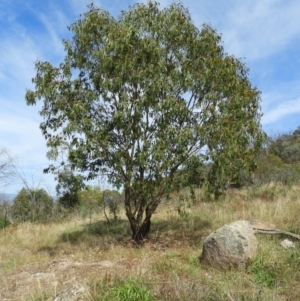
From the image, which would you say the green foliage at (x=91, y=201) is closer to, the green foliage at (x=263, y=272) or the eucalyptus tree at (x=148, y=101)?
the eucalyptus tree at (x=148, y=101)

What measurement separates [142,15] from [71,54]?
222cm

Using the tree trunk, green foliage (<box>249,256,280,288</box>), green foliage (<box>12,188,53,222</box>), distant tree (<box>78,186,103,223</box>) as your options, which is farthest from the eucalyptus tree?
green foliage (<box>12,188,53,222</box>)

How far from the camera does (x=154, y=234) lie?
10.5 m

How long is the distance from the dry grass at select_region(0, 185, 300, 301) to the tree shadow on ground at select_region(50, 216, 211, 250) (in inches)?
1.1

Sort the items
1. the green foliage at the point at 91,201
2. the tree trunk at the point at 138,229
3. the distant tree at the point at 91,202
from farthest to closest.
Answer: the green foliage at the point at 91,201 < the distant tree at the point at 91,202 < the tree trunk at the point at 138,229

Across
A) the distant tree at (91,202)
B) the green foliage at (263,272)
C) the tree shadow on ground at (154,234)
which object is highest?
the distant tree at (91,202)

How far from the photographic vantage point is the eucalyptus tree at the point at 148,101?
856cm

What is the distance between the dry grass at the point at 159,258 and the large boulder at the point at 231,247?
20cm

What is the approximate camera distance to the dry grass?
509 cm

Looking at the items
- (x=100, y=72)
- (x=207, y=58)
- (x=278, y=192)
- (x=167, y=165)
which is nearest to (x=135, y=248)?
(x=167, y=165)

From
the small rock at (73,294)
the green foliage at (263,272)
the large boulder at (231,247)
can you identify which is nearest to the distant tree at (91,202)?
the large boulder at (231,247)

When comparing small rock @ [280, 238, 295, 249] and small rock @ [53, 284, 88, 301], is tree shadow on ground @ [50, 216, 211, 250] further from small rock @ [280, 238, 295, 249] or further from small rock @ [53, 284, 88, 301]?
small rock @ [53, 284, 88, 301]

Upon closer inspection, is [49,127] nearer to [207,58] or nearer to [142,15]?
→ [142,15]

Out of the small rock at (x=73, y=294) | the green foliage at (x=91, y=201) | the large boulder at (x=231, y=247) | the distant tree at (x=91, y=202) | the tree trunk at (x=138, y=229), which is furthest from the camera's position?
the green foliage at (x=91, y=201)
